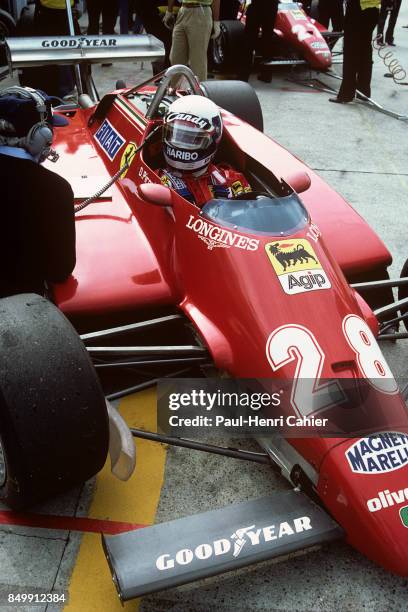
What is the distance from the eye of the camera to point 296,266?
115 inches

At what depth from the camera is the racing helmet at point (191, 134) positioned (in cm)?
350

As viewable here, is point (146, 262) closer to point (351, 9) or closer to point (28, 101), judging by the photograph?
point (28, 101)

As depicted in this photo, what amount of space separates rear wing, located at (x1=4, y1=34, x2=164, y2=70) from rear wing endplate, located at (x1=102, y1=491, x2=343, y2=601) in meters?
3.90

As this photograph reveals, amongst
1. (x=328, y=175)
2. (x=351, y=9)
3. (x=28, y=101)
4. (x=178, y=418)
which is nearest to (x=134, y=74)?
(x=351, y=9)

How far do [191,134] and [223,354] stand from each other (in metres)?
1.25

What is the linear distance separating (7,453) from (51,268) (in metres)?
1.08

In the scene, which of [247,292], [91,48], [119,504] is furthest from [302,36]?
[119,504]

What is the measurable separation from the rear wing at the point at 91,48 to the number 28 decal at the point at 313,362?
10.7 ft

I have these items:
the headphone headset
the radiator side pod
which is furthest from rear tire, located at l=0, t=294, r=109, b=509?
the headphone headset

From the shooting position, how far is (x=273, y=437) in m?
2.76

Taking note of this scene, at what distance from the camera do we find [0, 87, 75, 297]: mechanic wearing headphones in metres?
3.07

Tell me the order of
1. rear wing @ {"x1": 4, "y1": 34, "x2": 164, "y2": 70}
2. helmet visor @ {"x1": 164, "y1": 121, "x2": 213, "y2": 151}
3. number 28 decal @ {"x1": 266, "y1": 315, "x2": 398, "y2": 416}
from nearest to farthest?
number 28 decal @ {"x1": 266, "y1": 315, "x2": 398, "y2": 416} → helmet visor @ {"x1": 164, "y1": 121, "x2": 213, "y2": 151} → rear wing @ {"x1": 4, "y1": 34, "x2": 164, "y2": 70}

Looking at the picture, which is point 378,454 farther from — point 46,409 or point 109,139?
Answer: point 109,139

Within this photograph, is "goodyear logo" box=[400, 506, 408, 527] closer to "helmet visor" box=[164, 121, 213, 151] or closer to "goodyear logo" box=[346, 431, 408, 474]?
"goodyear logo" box=[346, 431, 408, 474]
